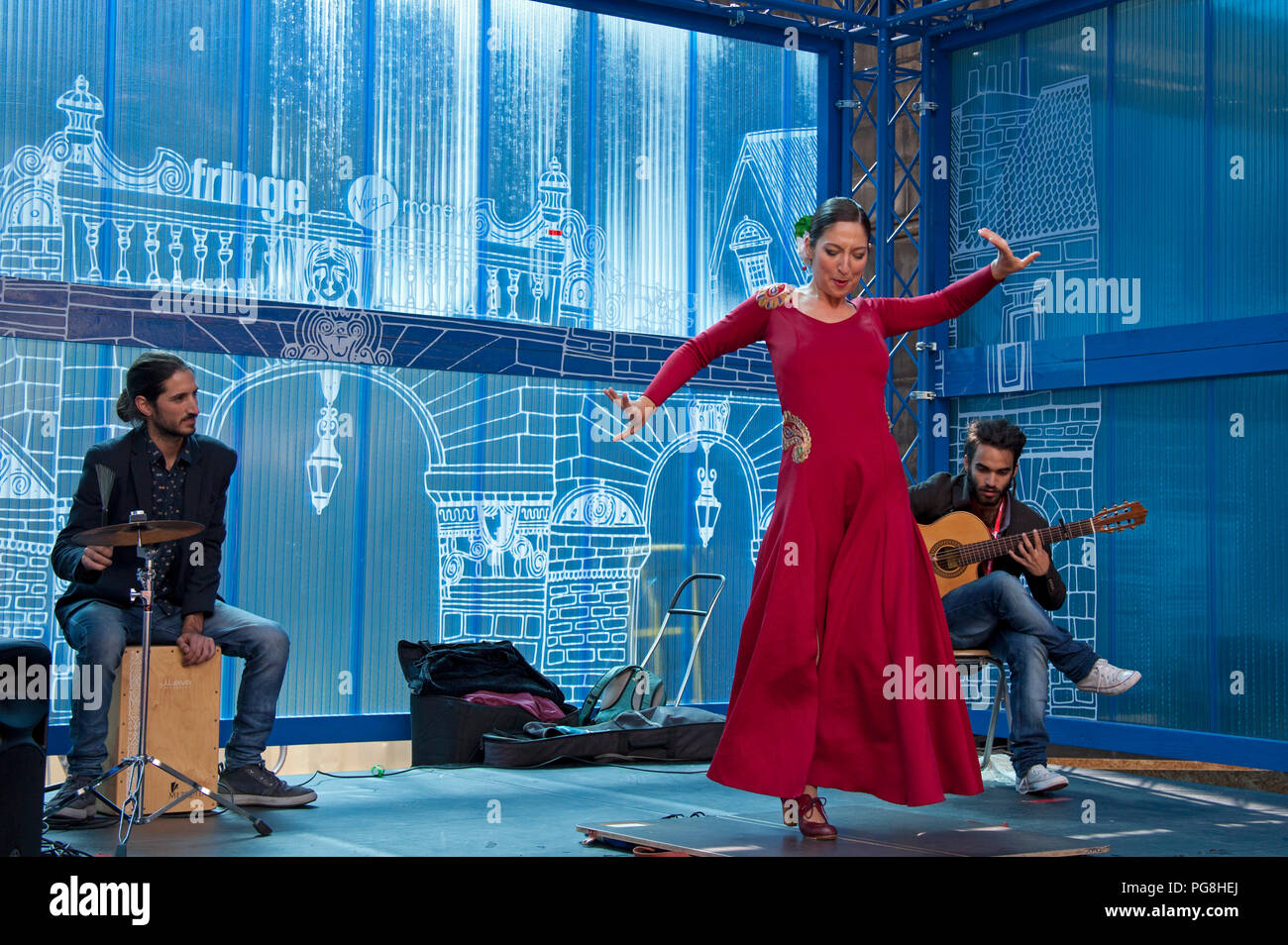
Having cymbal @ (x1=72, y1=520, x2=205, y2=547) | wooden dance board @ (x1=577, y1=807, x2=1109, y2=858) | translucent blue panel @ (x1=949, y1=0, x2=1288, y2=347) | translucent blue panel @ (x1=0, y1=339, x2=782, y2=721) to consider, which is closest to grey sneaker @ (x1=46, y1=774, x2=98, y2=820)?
cymbal @ (x1=72, y1=520, x2=205, y2=547)

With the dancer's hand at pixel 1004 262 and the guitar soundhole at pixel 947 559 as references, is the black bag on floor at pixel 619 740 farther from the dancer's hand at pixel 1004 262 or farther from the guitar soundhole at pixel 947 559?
the dancer's hand at pixel 1004 262

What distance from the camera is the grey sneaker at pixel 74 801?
173 inches

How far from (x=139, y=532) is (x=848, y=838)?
2194 millimetres

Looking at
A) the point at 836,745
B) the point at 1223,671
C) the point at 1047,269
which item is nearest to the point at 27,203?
the point at 836,745

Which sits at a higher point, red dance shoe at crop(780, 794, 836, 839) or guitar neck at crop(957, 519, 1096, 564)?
guitar neck at crop(957, 519, 1096, 564)

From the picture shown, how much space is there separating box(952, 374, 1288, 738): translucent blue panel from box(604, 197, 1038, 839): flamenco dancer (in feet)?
8.79

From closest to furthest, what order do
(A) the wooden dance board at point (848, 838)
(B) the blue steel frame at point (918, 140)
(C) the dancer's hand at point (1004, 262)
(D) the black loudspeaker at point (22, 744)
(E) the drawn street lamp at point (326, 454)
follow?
(D) the black loudspeaker at point (22, 744)
(A) the wooden dance board at point (848, 838)
(C) the dancer's hand at point (1004, 262)
(E) the drawn street lamp at point (326, 454)
(B) the blue steel frame at point (918, 140)

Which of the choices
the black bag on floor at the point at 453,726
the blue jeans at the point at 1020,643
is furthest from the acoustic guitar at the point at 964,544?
the black bag on floor at the point at 453,726

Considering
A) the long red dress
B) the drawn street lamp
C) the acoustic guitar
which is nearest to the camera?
the long red dress

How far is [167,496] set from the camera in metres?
4.85

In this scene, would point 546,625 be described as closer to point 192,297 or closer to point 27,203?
point 192,297

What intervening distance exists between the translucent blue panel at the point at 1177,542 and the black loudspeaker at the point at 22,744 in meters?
4.87

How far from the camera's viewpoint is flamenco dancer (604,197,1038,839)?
3809 millimetres

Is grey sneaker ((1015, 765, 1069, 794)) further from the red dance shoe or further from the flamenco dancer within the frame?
the red dance shoe
